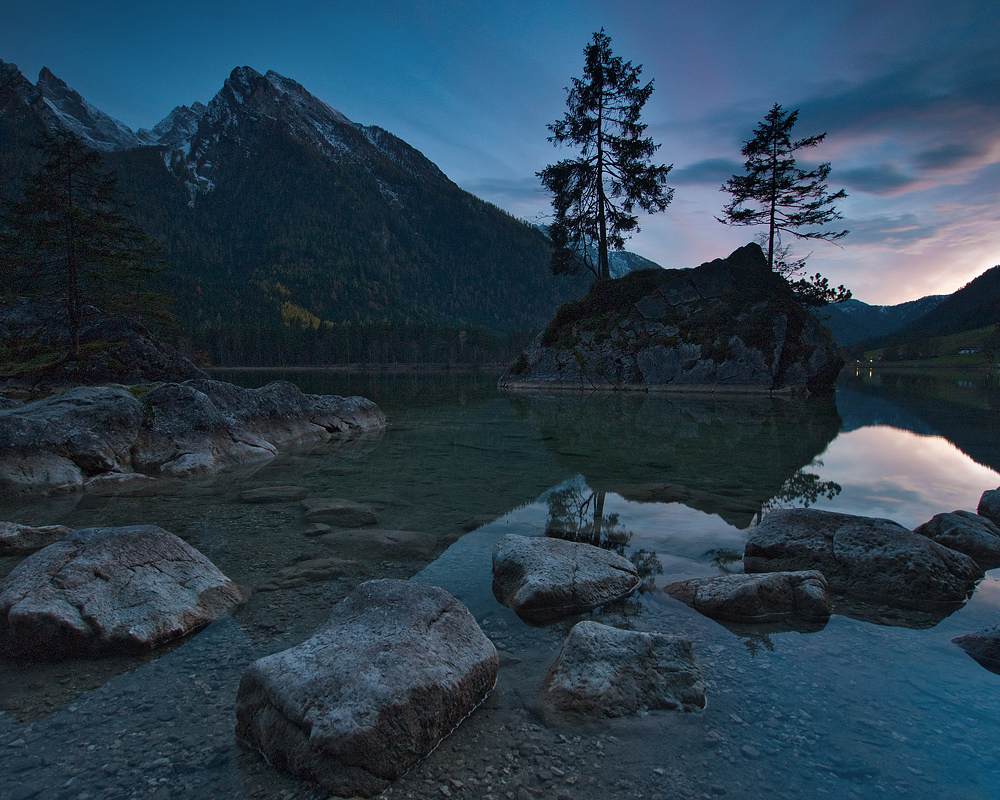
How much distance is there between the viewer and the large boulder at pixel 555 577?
5.38 metres

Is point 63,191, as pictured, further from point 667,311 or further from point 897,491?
point 667,311

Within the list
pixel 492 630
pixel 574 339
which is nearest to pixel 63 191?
pixel 492 630

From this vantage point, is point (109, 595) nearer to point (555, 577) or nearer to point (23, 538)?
point (23, 538)

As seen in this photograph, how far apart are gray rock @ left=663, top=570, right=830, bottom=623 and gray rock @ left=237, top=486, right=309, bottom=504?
7845mm

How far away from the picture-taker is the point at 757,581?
5.34 meters

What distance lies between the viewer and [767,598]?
5230 mm

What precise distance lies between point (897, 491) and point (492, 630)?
32.9 ft

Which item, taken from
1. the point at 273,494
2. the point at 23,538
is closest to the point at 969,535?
the point at 273,494

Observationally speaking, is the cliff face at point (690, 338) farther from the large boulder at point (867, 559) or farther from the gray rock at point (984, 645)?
the gray rock at point (984, 645)

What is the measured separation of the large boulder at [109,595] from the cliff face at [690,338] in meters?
37.4

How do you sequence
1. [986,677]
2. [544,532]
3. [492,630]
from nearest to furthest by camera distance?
[986,677]
[492,630]
[544,532]

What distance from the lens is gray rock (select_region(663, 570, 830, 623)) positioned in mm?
5156

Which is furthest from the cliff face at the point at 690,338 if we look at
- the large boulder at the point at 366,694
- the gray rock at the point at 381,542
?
the large boulder at the point at 366,694

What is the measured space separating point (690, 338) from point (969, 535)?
1319 inches
